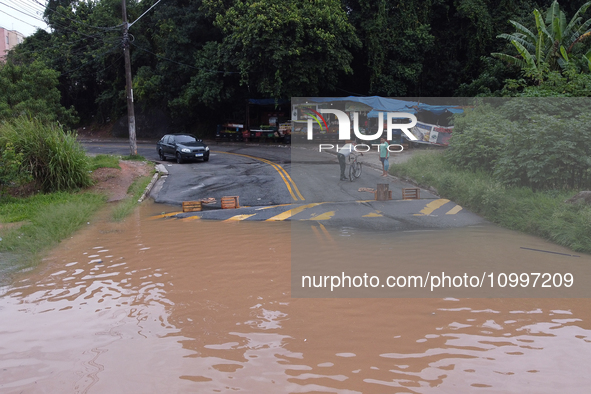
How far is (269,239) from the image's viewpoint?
419 inches

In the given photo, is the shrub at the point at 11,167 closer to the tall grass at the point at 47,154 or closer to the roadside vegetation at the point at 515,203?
the tall grass at the point at 47,154

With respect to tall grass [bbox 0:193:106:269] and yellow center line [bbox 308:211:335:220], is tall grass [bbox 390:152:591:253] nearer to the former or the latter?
yellow center line [bbox 308:211:335:220]

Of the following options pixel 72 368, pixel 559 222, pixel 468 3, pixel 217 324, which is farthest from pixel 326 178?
pixel 468 3

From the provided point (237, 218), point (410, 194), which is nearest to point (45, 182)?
point (237, 218)

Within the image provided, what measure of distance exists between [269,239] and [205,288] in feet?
10.5

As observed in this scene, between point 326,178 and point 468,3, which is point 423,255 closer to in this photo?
point 326,178

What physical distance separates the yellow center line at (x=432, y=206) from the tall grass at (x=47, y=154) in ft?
37.4

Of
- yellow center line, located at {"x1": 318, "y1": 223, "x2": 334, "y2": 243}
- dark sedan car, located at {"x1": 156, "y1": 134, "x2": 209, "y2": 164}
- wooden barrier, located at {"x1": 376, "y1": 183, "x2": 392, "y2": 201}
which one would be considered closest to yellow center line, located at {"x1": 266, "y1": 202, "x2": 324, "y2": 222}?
yellow center line, located at {"x1": 318, "y1": 223, "x2": 334, "y2": 243}

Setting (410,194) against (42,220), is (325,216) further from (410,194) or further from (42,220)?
(42,220)

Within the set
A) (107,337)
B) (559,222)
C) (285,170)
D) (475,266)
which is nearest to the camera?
(107,337)

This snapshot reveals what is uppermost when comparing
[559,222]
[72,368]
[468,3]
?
[468,3]

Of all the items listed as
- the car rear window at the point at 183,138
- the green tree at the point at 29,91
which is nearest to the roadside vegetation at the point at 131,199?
the car rear window at the point at 183,138

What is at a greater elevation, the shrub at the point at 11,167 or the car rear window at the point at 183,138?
the car rear window at the point at 183,138

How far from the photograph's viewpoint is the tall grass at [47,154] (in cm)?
1567
